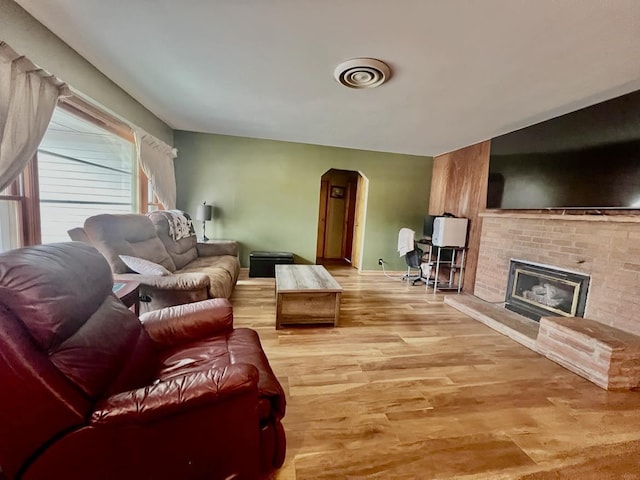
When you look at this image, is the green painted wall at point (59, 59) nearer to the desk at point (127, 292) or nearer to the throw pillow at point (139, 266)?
the throw pillow at point (139, 266)

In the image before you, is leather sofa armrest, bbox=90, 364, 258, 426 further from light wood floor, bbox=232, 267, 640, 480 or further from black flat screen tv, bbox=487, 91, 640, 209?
black flat screen tv, bbox=487, 91, 640, 209

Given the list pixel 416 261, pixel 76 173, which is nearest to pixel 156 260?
pixel 76 173

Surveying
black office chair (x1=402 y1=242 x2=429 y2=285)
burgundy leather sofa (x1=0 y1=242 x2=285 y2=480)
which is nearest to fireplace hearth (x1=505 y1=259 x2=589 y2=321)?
black office chair (x1=402 y1=242 x2=429 y2=285)

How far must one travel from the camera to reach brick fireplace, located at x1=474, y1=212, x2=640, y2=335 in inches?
87.4

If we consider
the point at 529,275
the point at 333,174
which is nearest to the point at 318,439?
the point at 529,275

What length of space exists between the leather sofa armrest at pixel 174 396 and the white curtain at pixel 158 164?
3.07 metres

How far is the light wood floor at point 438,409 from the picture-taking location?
4.16 feet

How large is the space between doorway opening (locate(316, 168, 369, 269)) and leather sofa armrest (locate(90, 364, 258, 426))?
5458 mm

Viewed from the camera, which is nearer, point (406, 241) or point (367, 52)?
point (367, 52)

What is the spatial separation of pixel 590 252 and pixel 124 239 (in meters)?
4.37

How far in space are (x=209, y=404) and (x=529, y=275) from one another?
367 centimetres

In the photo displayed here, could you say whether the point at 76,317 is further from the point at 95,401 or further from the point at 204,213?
the point at 204,213

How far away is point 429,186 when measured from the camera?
5.20 m

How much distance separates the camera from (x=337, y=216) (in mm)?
6691
